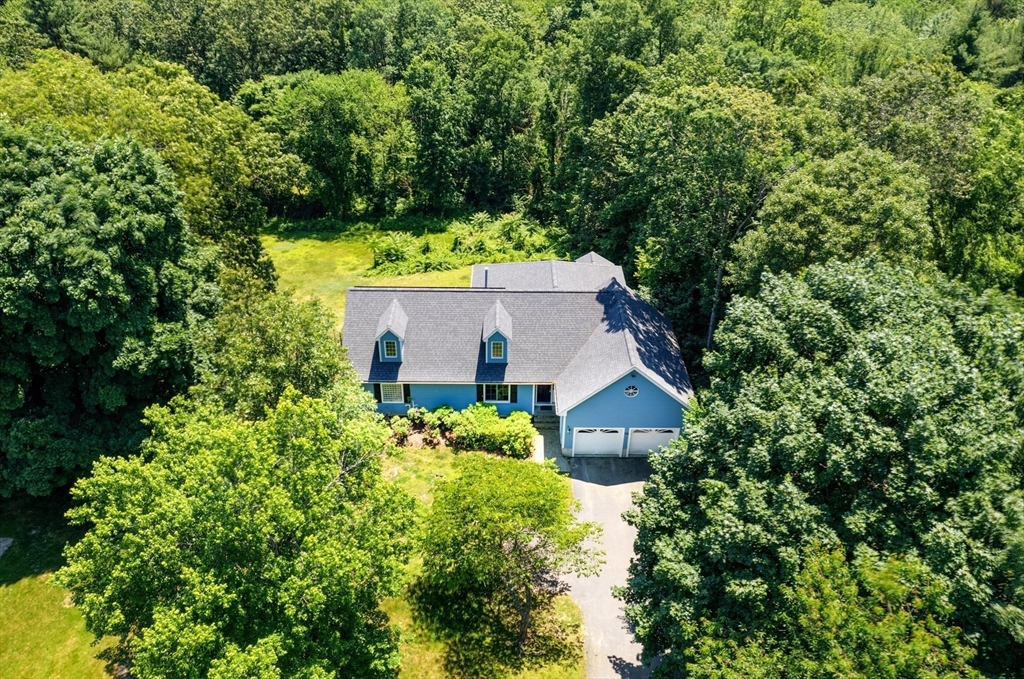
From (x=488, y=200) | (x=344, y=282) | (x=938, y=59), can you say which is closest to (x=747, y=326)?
(x=344, y=282)

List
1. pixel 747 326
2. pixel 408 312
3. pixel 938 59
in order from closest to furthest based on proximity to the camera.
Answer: pixel 747 326 → pixel 408 312 → pixel 938 59

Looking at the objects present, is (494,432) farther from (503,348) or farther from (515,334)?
(515,334)

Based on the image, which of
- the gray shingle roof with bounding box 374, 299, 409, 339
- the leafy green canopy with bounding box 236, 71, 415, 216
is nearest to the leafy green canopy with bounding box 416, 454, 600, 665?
the gray shingle roof with bounding box 374, 299, 409, 339

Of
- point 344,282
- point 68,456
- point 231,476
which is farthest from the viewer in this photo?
point 344,282

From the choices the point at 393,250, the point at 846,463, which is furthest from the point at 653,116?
the point at 393,250

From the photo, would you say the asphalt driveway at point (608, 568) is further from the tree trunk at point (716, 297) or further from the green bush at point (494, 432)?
the tree trunk at point (716, 297)

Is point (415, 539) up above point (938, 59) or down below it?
below

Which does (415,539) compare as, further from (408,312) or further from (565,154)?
(565,154)
